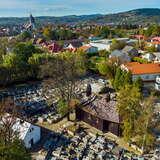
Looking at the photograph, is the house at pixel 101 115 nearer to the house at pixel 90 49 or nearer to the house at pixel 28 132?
the house at pixel 28 132

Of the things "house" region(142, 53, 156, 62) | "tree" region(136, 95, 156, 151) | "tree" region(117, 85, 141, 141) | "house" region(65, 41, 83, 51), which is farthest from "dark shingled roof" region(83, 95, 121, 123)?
"house" region(65, 41, 83, 51)

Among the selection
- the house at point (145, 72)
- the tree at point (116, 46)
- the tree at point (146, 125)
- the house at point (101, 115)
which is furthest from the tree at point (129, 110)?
the tree at point (116, 46)

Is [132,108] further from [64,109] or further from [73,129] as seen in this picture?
[64,109]

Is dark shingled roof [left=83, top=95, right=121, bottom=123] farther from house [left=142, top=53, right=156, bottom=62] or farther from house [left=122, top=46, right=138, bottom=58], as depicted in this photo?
house [left=122, top=46, right=138, bottom=58]

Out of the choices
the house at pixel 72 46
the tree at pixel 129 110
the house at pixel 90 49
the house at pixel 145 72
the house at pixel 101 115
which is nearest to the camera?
the tree at pixel 129 110

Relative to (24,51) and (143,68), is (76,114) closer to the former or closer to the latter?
(143,68)

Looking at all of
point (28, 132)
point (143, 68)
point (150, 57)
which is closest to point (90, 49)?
point (150, 57)

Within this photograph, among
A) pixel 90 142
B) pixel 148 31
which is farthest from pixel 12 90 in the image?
pixel 148 31
